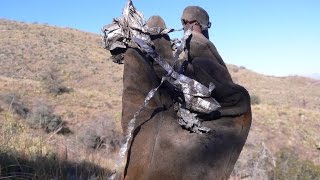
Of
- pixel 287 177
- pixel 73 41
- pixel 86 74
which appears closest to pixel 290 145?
pixel 287 177

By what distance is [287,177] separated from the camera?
1090cm

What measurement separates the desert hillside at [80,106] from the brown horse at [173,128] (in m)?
2.35

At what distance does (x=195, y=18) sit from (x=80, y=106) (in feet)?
77.3

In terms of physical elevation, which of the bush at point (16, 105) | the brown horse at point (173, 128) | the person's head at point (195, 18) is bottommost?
the bush at point (16, 105)

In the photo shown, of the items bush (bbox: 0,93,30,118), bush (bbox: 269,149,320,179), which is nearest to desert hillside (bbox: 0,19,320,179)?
bush (bbox: 0,93,30,118)

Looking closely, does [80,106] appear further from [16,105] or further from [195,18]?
[195,18]

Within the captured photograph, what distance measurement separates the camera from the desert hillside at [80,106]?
5953 millimetres

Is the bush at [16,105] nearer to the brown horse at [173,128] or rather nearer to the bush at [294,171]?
the bush at [294,171]

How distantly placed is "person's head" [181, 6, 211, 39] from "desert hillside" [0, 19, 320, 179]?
237cm

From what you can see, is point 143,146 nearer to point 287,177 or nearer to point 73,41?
point 287,177

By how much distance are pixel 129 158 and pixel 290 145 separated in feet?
81.0

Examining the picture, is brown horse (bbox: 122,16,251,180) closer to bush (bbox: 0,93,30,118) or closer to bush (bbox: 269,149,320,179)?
bush (bbox: 269,149,320,179)

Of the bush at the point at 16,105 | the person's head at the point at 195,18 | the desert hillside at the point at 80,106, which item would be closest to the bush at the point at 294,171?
the desert hillside at the point at 80,106

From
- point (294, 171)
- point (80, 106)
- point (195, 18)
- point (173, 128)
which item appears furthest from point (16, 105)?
point (173, 128)
